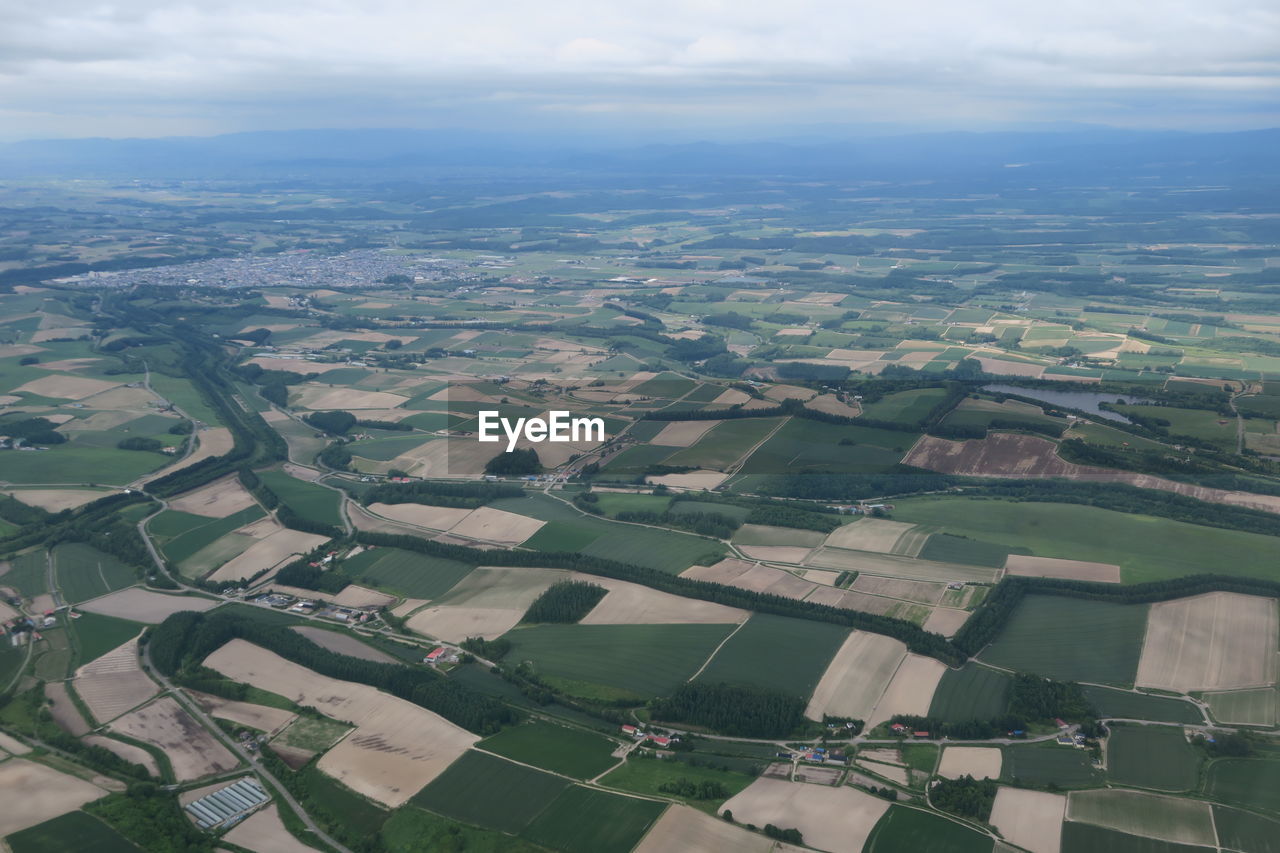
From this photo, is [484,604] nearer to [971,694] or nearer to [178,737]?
[178,737]

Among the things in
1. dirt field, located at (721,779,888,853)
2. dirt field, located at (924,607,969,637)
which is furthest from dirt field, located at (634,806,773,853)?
dirt field, located at (924,607,969,637)

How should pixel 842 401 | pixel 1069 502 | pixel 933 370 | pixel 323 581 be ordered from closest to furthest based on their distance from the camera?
pixel 323 581 < pixel 1069 502 < pixel 842 401 < pixel 933 370

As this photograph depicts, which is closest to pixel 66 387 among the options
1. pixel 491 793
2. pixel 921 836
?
pixel 491 793

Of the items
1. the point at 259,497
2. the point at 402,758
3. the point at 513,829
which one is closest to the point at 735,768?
the point at 513,829

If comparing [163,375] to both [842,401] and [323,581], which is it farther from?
[842,401]

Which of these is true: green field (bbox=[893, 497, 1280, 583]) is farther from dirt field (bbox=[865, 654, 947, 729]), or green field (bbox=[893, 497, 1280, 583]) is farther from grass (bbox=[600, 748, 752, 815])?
grass (bbox=[600, 748, 752, 815])

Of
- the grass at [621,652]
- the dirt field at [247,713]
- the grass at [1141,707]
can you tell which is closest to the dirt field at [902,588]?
the grass at [621,652]

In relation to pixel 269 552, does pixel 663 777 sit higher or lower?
lower
